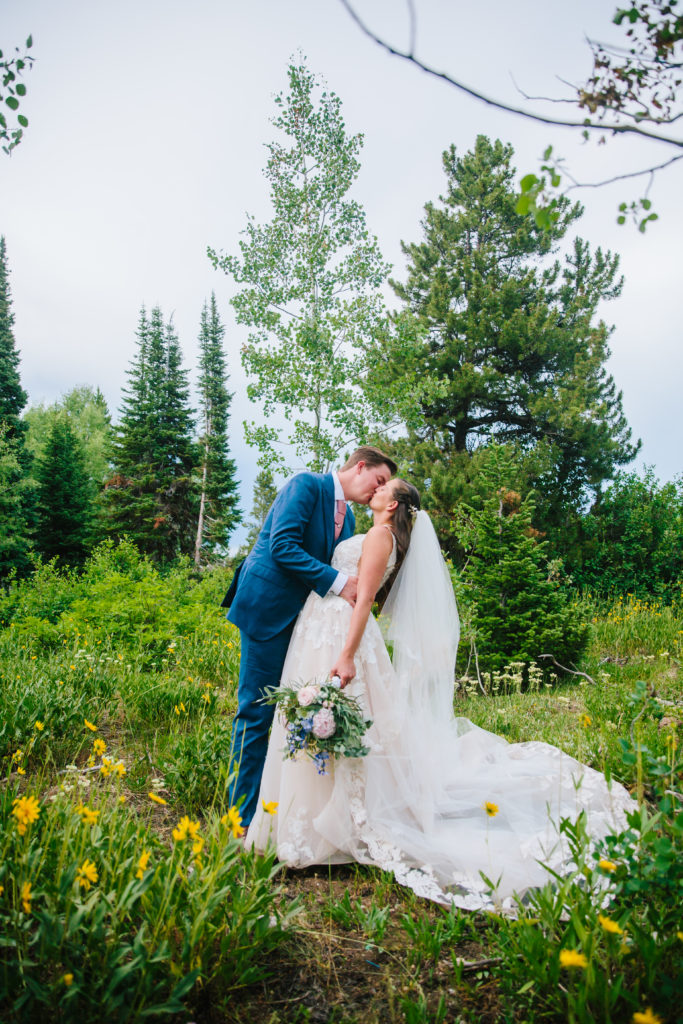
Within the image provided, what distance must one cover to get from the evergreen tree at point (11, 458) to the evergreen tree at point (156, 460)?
3.84 meters

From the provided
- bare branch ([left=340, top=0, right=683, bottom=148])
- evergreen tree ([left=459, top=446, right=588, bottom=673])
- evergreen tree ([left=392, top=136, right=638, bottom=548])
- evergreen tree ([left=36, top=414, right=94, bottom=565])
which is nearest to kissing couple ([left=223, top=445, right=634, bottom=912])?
bare branch ([left=340, top=0, right=683, bottom=148])

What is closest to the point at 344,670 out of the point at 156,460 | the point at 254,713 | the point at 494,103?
the point at 254,713

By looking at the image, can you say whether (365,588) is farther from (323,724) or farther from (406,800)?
(406,800)

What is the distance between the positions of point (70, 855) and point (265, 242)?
16632mm

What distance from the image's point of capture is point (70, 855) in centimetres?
198

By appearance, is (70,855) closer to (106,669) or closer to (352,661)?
(352,661)

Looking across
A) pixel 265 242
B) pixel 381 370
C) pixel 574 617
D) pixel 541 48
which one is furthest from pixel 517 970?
pixel 265 242

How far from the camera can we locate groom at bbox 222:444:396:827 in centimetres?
312

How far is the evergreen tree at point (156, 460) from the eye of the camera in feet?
93.5

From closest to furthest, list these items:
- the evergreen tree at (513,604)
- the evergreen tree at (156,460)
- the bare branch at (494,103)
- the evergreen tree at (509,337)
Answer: the bare branch at (494,103), the evergreen tree at (513,604), the evergreen tree at (509,337), the evergreen tree at (156,460)

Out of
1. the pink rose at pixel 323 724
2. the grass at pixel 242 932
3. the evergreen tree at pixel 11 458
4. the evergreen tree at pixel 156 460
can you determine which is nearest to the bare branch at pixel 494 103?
the grass at pixel 242 932

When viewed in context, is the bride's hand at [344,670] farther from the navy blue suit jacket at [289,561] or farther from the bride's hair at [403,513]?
the bride's hair at [403,513]

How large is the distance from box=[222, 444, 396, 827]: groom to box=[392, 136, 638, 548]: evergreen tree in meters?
15.4

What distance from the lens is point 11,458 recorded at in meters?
23.7
